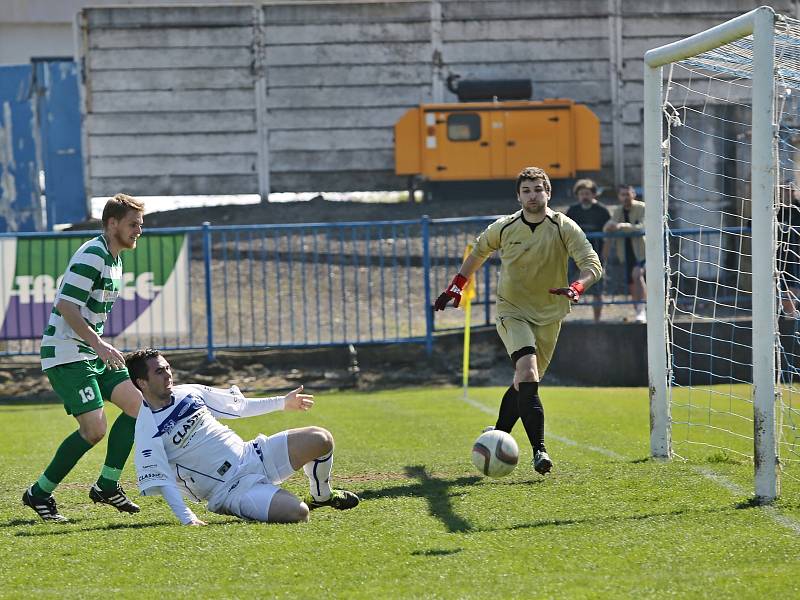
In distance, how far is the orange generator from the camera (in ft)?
72.9

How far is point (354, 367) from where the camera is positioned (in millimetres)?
15758

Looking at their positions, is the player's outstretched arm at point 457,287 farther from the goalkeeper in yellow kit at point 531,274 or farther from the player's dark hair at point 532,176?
the player's dark hair at point 532,176

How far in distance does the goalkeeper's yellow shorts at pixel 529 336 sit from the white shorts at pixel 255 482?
202 centimetres

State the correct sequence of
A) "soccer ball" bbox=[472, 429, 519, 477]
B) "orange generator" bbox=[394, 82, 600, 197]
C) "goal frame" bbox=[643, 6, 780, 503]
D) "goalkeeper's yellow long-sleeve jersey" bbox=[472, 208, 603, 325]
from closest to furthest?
"goal frame" bbox=[643, 6, 780, 503], "soccer ball" bbox=[472, 429, 519, 477], "goalkeeper's yellow long-sleeve jersey" bbox=[472, 208, 603, 325], "orange generator" bbox=[394, 82, 600, 197]

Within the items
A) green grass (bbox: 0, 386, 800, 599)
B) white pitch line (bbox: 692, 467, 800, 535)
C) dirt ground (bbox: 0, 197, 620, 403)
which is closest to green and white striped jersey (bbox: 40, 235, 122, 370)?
green grass (bbox: 0, 386, 800, 599)

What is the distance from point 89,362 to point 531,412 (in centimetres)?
268

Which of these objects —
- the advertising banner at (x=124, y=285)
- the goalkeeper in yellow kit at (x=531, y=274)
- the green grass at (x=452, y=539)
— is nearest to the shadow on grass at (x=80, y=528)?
the green grass at (x=452, y=539)

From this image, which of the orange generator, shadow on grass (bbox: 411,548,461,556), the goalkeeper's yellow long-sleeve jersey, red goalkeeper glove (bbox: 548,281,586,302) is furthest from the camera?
the orange generator

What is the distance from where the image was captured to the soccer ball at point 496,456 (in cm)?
747

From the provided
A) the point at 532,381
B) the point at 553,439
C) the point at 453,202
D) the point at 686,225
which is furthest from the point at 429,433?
the point at 453,202

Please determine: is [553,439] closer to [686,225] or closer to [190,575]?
[190,575]

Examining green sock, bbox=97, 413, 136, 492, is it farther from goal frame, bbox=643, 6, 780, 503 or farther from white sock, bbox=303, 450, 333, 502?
goal frame, bbox=643, 6, 780, 503

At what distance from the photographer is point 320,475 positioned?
679cm

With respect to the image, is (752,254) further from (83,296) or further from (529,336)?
(83,296)
